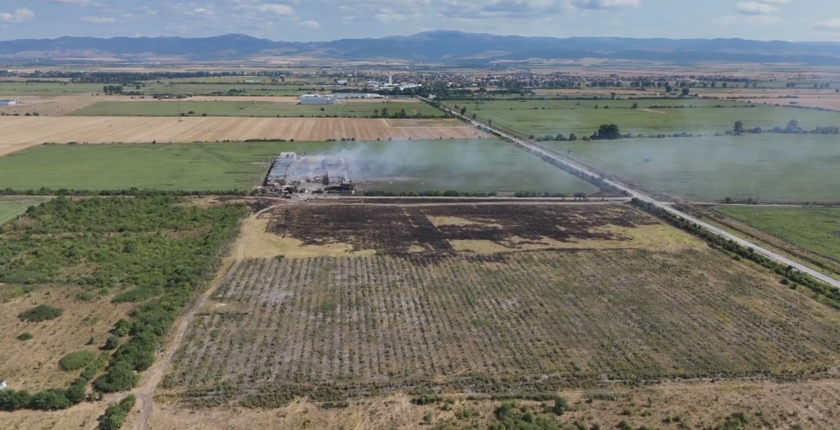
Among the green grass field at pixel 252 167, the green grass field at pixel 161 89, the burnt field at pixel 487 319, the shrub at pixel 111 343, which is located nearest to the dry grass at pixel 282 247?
the burnt field at pixel 487 319

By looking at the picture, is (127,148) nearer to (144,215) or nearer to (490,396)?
(144,215)

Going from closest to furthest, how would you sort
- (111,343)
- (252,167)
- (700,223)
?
(111,343) → (700,223) → (252,167)

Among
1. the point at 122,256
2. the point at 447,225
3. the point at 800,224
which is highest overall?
the point at 800,224

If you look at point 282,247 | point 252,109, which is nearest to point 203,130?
point 252,109

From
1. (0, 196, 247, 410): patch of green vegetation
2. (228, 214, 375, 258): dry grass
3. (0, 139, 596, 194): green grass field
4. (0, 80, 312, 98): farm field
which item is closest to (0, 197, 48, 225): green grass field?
(0, 196, 247, 410): patch of green vegetation

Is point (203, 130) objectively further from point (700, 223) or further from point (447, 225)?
point (700, 223)

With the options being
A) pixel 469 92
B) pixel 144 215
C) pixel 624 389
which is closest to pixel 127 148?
pixel 144 215

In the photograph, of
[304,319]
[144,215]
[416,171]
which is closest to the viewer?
[304,319]

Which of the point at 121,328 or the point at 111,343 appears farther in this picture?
the point at 121,328
